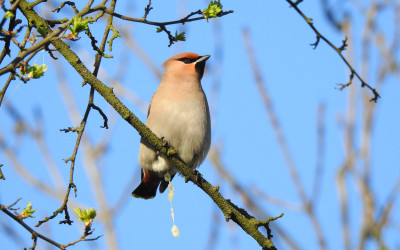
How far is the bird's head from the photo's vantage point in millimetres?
5624

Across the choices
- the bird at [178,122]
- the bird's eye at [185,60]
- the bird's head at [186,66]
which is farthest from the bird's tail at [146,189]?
the bird's eye at [185,60]

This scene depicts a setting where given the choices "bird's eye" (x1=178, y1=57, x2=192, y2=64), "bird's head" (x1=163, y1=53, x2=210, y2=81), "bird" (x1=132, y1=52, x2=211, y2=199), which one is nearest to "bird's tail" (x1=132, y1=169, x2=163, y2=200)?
"bird" (x1=132, y1=52, x2=211, y2=199)

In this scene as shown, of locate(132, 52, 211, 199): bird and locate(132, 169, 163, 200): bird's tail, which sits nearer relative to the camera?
locate(132, 52, 211, 199): bird

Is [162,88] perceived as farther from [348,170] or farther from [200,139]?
[348,170]

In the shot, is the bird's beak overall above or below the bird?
above

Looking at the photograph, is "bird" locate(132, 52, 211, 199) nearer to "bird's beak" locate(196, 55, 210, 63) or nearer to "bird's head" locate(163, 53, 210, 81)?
"bird's head" locate(163, 53, 210, 81)

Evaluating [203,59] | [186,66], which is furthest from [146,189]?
[203,59]

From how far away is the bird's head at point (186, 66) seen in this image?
18.5ft

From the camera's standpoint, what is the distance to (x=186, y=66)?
18.9 feet

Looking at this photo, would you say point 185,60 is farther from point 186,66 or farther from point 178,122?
point 178,122

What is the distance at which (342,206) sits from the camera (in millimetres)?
6230

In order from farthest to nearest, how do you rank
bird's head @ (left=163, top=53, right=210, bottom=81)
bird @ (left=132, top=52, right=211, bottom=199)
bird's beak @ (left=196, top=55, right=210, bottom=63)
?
1. bird's beak @ (left=196, top=55, right=210, bottom=63)
2. bird's head @ (left=163, top=53, right=210, bottom=81)
3. bird @ (left=132, top=52, right=211, bottom=199)

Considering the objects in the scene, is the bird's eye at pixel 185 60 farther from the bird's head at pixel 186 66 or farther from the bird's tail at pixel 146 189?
the bird's tail at pixel 146 189

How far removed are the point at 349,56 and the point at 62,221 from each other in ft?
15.5
